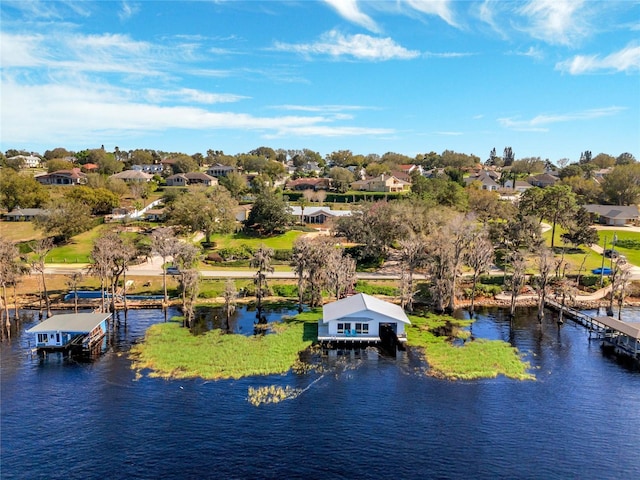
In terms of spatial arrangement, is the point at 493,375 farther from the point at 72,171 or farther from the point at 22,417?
the point at 72,171

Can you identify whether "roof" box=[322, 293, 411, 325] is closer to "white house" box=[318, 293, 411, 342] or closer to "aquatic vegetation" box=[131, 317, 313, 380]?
"white house" box=[318, 293, 411, 342]

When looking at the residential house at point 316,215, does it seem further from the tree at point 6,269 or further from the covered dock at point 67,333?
the covered dock at point 67,333

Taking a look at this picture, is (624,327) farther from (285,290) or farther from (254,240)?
(254,240)

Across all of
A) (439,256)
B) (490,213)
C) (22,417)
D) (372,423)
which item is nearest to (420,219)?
(439,256)

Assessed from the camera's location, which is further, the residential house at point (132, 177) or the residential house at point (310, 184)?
the residential house at point (310, 184)

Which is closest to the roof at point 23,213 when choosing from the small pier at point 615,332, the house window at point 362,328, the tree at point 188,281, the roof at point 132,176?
the roof at point 132,176

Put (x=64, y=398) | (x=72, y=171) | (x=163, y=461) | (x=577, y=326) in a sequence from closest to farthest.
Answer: (x=163, y=461) → (x=64, y=398) → (x=577, y=326) → (x=72, y=171)

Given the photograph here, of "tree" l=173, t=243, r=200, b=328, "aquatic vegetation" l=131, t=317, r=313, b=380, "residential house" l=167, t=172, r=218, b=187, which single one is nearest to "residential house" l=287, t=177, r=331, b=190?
"residential house" l=167, t=172, r=218, b=187
